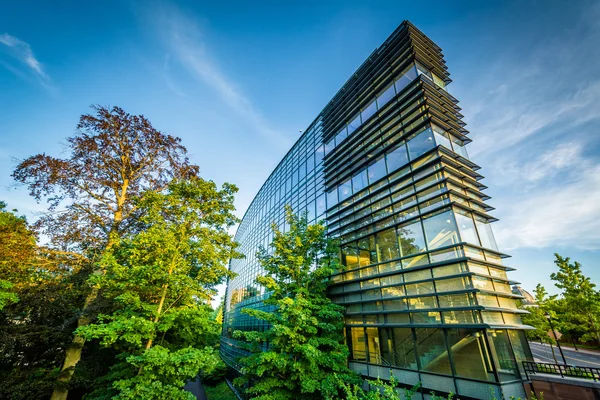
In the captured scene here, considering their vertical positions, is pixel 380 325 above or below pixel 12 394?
above

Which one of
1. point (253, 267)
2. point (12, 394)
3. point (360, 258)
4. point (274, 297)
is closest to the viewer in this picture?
point (12, 394)

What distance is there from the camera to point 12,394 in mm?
10164

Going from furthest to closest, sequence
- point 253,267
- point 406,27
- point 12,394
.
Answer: point 253,267 < point 406,27 < point 12,394

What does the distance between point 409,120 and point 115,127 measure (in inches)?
637

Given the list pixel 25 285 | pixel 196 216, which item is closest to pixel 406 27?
pixel 196 216

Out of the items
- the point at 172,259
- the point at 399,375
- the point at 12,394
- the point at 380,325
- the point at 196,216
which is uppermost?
the point at 196,216

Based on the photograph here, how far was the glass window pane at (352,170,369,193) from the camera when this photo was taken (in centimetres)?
1377

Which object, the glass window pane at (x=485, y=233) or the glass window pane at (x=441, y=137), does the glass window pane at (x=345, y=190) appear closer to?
the glass window pane at (x=441, y=137)

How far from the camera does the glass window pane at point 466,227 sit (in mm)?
9219

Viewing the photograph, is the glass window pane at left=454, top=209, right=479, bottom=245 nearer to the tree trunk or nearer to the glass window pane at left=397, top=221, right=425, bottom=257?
the glass window pane at left=397, top=221, right=425, bottom=257

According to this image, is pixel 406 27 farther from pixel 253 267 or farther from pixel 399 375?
pixel 253 267

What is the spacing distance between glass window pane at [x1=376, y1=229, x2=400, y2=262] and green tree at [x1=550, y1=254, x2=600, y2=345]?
790 inches

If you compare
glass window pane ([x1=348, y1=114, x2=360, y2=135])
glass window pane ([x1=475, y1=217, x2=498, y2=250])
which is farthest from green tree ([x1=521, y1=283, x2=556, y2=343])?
glass window pane ([x1=348, y1=114, x2=360, y2=135])

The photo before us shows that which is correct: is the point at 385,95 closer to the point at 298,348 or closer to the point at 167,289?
the point at 298,348
